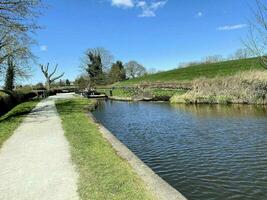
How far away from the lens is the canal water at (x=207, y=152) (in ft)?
27.8

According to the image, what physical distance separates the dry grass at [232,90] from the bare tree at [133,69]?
6817cm

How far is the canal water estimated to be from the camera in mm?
8477

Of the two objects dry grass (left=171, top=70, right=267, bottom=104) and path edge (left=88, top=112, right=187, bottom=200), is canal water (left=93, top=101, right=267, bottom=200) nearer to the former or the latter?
path edge (left=88, top=112, right=187, bottom=200)

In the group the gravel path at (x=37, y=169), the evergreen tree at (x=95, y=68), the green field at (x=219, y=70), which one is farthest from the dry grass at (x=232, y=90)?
the evergreen tree at (x=95, y=68)

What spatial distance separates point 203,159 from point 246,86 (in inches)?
759

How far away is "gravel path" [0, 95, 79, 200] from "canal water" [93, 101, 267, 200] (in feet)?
8.74

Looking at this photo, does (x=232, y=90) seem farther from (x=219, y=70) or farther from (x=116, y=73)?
(x=116, y=73)

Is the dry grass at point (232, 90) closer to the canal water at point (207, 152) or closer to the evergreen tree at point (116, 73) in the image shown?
the canal water at point (207, 152)

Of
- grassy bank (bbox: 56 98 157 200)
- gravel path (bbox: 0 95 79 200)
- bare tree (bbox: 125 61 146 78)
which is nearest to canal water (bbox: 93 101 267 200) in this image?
grassy bank (bbox: 56 98 157 200)

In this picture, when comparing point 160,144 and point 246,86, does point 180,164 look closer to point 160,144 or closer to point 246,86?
point 160,144

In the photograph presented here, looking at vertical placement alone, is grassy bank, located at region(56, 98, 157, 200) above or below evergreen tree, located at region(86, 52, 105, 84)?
below

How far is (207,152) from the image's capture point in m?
12.1

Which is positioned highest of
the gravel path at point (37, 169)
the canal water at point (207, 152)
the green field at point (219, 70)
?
the green field at point (219, 70)

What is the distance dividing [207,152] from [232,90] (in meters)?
19.1
